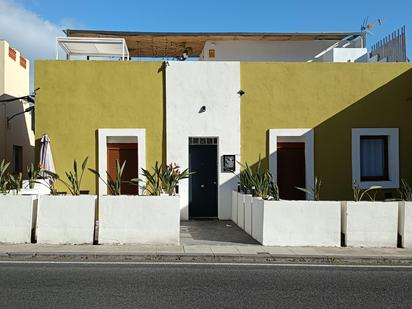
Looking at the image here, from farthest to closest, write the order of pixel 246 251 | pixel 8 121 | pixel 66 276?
pixel 8 121 → pixel 246 251 → pixel 66 276

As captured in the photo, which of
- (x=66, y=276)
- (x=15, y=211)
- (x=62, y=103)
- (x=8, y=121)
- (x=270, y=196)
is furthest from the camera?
(x=8, y=121)

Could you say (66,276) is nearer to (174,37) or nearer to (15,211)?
(15,211)

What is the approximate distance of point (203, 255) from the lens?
10.4 m

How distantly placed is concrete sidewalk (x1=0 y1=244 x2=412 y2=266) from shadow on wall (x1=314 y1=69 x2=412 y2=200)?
5.25 m

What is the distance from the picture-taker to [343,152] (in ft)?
53.3

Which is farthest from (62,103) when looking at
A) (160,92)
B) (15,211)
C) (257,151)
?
(257,151)

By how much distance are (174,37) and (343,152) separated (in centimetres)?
795

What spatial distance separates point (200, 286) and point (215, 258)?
8.28 feet

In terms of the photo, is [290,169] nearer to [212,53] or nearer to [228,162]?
[228,162]

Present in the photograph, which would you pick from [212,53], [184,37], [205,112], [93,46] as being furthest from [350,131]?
[93,46]

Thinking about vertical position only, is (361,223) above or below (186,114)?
below

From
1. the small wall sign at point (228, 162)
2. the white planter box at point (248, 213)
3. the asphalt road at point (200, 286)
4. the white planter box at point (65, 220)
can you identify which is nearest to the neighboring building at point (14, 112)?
the small wall sign at point (228, 162)

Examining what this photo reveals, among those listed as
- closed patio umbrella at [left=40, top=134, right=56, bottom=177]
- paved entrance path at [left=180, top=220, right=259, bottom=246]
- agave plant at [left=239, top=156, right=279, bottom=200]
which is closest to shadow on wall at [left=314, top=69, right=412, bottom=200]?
agave plant at [left=239, top=156, right=279, bottom=200]

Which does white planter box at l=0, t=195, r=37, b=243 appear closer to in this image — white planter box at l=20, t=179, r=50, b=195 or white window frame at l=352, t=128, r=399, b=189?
white planter box at l=20, t=179, r=50, b=195
